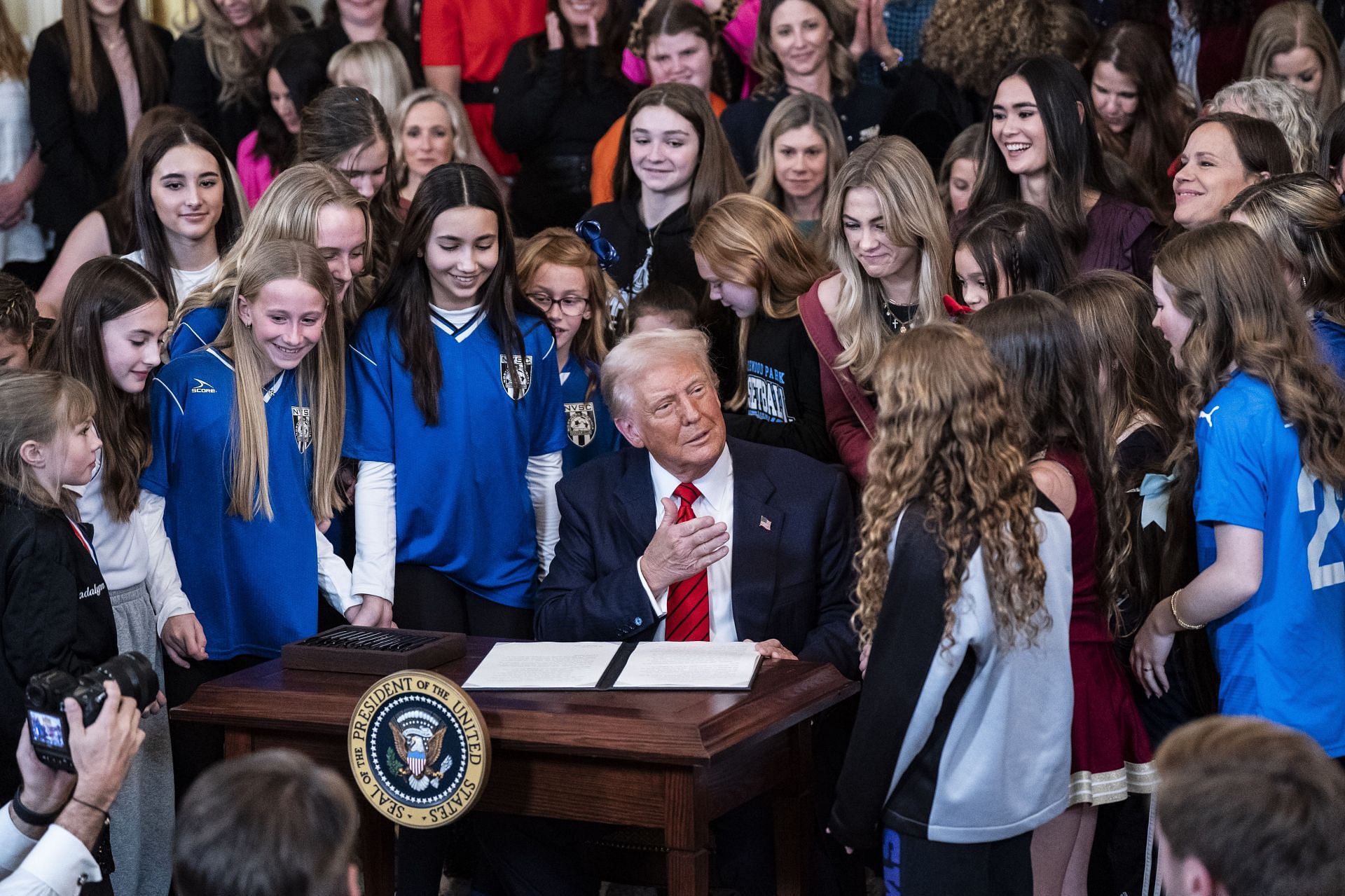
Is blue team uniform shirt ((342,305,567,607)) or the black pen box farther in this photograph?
blue team uniform shirt ((342,305,567,607))

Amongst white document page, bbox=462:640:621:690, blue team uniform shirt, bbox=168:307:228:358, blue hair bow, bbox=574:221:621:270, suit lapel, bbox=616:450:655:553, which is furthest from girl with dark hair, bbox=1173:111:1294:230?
blue team uniform shirt, bbox=168:307:228:358

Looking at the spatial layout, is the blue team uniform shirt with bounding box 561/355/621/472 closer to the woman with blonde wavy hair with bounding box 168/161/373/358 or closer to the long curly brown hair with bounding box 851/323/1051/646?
the woman with blonde wavy hair with bounding box 168/161/373/358

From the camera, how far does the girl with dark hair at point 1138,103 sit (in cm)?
485

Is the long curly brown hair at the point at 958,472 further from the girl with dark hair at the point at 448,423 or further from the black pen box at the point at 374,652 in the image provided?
the girl with dark hair at the point at 448,423

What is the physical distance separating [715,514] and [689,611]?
0.76ft

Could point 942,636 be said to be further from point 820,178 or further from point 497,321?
point 820,178

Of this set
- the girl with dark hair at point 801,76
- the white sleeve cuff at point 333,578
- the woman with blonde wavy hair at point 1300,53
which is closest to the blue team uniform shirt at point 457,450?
the white sleeve cuff at point 333,578

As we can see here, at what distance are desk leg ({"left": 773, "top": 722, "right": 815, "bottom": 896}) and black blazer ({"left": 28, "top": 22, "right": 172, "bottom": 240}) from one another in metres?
3.90

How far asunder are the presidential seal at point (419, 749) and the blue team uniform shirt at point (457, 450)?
3.56ft

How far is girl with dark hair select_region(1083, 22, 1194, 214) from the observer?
485 centimetres

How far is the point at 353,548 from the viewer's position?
4.05m

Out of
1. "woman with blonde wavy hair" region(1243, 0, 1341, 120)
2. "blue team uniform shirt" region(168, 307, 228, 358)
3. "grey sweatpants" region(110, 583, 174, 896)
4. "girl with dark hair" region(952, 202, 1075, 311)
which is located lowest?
"grey sweatpants" region(110, 583, 174, 896)

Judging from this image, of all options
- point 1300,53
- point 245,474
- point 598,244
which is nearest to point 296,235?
point 245,474

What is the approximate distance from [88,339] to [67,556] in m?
0.70
